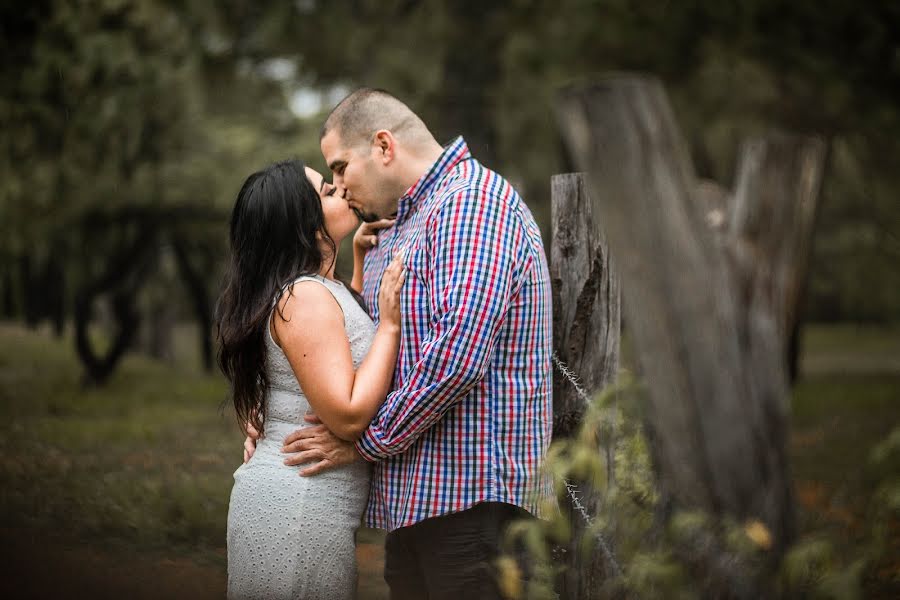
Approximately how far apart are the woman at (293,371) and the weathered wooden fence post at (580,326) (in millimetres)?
683

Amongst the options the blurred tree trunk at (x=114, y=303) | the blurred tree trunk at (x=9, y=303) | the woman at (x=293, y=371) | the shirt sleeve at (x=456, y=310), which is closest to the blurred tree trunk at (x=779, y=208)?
the shirt sleeve at (x=456, y=310)

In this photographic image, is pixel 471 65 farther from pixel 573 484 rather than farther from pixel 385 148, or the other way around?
pixel 573 484

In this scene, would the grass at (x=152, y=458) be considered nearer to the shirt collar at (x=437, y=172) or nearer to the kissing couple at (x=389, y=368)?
the kissing couple at (x=389, y=368)

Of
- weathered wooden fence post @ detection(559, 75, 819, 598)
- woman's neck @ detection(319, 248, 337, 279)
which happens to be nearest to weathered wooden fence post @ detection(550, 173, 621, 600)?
woman's neck @ detection(319, 248, 337, 279)

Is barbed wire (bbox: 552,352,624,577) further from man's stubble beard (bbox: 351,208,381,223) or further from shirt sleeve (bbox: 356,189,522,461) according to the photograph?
man's stubble beard (bbox: 351,208,381,223)

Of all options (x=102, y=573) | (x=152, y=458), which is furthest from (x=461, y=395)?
(x=152, y=458)

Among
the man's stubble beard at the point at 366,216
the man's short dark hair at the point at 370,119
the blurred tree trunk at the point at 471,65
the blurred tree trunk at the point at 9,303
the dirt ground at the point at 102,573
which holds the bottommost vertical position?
the dirt ground at the point at 102,573

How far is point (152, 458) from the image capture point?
25.8 ft

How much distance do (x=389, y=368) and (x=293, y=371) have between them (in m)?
0.35

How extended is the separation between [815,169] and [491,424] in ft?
4.58

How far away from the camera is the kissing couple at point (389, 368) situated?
267 centimetres

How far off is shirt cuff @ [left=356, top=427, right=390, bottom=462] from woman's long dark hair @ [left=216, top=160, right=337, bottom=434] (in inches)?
16.1

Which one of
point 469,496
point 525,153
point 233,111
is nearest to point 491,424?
point 469,496

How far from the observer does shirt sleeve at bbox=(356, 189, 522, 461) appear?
2588 millimetres
